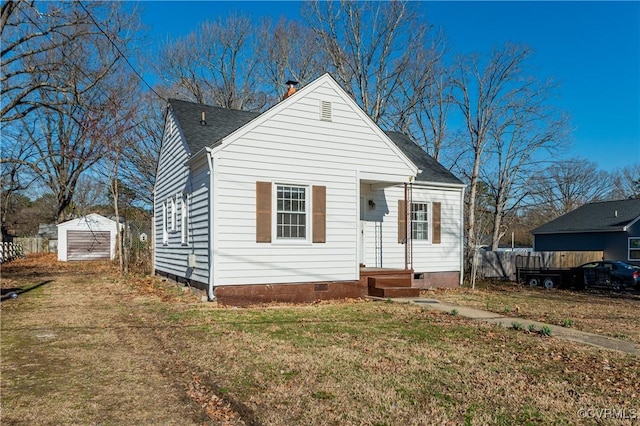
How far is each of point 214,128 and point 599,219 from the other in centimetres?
2547

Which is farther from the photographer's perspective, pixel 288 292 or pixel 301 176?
pixel 301 176

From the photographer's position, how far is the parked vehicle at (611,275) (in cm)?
1856

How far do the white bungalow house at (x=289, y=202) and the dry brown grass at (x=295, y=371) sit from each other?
203 centimetres

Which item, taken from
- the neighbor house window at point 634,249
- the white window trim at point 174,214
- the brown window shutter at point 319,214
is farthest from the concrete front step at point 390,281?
the neighbor house window at point 634,249

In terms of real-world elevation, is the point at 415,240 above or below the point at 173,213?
below

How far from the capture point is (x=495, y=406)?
4.39 m

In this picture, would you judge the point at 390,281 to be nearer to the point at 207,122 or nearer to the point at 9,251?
the point at 207,122

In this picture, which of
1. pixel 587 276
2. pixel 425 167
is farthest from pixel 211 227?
pixel 587 276

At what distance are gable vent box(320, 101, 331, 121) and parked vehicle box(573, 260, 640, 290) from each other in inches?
522

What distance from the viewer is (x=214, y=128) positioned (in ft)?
43.8

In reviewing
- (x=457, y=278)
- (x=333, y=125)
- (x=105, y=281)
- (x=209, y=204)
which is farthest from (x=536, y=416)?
(x=105, y=281)

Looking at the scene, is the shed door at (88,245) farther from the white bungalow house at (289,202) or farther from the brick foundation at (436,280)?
the brick foundation at (436,280)

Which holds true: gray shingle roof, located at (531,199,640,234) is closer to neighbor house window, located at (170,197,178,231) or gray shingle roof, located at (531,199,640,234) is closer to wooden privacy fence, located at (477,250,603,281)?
wooden privacy fence, located at (477,250,603,281)

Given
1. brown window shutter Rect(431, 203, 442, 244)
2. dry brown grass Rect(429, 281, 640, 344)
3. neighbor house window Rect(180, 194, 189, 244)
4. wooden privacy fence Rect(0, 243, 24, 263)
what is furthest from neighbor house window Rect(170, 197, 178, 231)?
wooden privacy fence Rect(0, 243, 24, 263)
